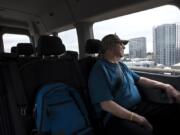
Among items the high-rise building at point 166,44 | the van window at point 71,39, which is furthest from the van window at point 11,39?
the high-rise building at point 166,44

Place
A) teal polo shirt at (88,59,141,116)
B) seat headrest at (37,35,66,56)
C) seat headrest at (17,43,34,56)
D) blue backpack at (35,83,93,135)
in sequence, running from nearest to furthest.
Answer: blue backpack at (35,83,93,135) → teal polo shirt at (88,59,141,116) → seat headrest at (37,35,66,56) → seat headrest at (17,43,34,56)

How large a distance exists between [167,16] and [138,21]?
44 centimetres

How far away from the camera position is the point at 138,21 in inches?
112

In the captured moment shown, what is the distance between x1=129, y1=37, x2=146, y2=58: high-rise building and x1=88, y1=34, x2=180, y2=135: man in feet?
2.78

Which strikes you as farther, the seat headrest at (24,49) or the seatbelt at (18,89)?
the seat headrest at (24,49)

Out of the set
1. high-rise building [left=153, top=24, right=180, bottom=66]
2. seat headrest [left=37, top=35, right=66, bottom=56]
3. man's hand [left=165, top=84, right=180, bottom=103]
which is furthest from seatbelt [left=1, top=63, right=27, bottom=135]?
high-rise building [left=153, top=24, right=180, bottom=66]

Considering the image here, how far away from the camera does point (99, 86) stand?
5.82 feet

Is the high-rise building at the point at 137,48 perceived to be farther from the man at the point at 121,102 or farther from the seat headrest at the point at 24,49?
the seat headrest at the point at 24,49

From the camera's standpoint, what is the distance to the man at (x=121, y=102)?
171 centimetres

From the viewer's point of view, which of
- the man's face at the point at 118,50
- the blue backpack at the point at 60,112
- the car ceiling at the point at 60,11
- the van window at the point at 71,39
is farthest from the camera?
the van window at the point at 71,39

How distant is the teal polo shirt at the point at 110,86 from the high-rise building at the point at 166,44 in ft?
2.70

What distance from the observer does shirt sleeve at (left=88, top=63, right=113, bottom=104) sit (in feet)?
5.74

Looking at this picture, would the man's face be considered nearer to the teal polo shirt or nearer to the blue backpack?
the teal polo shirt

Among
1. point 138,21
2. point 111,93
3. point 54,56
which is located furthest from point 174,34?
point 54,56
